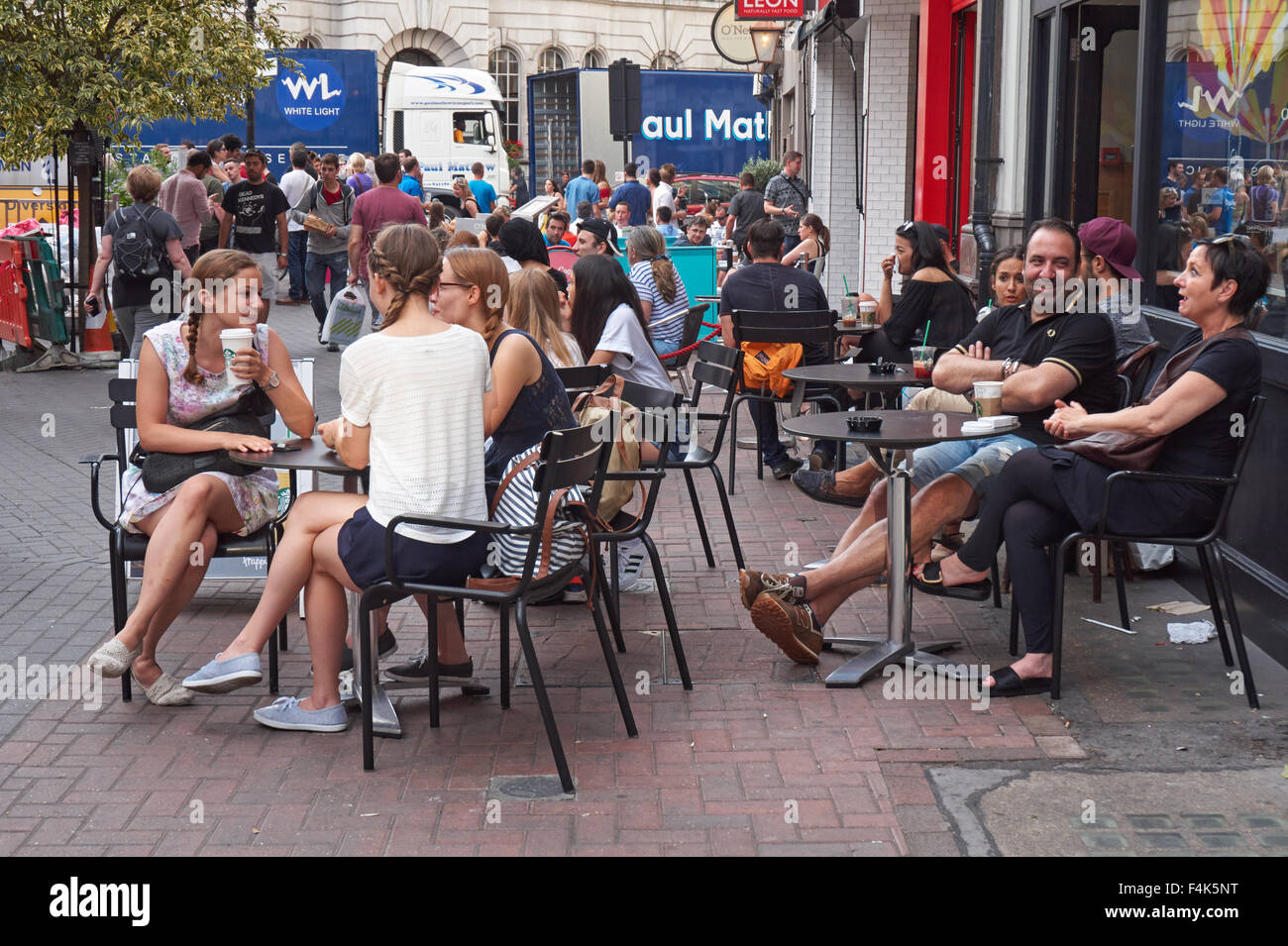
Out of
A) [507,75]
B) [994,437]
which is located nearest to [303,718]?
[994,437]

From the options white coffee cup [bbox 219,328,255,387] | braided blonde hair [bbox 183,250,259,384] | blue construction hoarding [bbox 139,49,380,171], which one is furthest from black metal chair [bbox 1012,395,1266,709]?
blue construction hoarding [bbox 139,49,380,171]

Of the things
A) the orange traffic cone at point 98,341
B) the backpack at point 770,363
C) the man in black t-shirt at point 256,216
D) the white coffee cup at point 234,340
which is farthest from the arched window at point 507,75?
the white coffee cup at point 234,340

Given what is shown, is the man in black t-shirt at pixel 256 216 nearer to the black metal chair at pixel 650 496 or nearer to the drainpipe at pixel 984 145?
the drainpipe at pixel 984 145

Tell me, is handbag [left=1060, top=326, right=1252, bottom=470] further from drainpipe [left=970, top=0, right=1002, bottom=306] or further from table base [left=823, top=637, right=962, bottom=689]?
drainpipe [left=970, top=0, right=1002, bottom=306]

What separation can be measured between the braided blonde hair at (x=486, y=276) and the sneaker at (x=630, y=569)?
168 cm

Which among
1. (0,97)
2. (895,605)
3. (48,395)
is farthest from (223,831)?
(0,97)

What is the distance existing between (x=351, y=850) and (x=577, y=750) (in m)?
0.92

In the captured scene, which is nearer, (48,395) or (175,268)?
(175,268)

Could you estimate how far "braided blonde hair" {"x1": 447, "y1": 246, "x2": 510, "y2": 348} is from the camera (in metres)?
4.79

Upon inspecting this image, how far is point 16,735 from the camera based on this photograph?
4.70 meters

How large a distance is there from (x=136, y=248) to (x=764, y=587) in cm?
727

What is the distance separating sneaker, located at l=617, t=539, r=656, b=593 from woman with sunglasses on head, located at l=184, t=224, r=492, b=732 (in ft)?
6.17

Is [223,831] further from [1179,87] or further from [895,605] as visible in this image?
[1179,87]

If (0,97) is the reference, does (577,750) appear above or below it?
below
